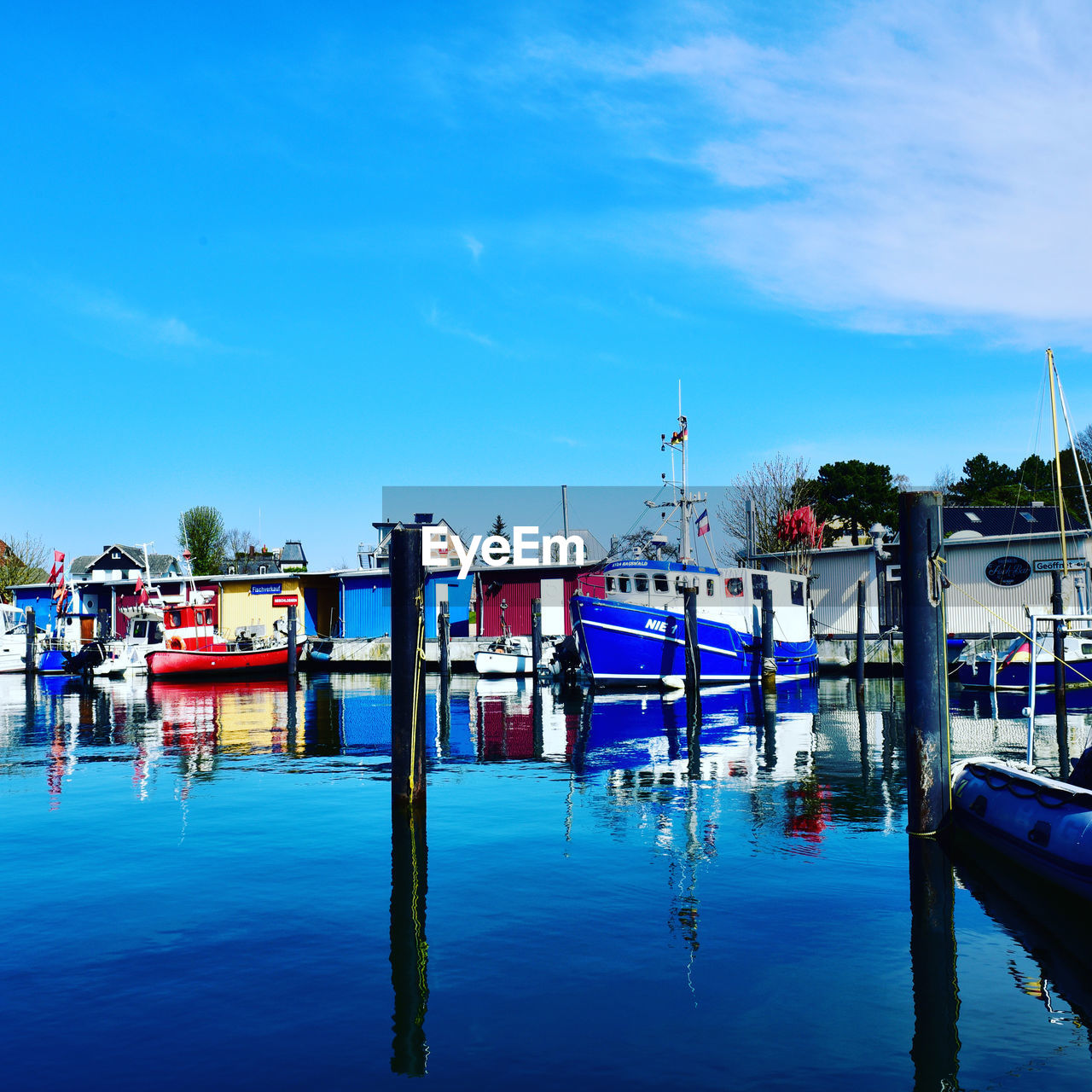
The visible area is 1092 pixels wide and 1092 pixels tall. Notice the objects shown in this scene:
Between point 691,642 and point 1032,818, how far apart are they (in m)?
20.4

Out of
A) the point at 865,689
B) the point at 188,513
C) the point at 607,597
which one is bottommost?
the point at 865,689

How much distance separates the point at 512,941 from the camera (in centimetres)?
837

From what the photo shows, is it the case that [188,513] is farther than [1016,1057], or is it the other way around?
[188,513]

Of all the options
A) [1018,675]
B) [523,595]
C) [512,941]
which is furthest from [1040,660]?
[512,941]

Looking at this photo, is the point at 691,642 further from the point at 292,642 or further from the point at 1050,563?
the point at 292,642

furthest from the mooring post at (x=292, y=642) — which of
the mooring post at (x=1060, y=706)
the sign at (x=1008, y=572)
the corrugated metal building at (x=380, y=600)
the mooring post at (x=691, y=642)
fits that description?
the sign at (x=1008, y=572)

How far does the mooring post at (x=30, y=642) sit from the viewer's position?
49062 millimetres

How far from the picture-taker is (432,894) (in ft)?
32.2

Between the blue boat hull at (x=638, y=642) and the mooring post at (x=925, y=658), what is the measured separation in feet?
73.3

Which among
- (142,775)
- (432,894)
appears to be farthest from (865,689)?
(432,894)

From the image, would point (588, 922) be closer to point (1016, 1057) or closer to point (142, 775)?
point (1016, 1057)

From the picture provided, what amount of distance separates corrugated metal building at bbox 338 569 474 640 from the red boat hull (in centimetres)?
891

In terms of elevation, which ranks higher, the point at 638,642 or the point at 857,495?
the point at 857,495

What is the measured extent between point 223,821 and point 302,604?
42386mm
